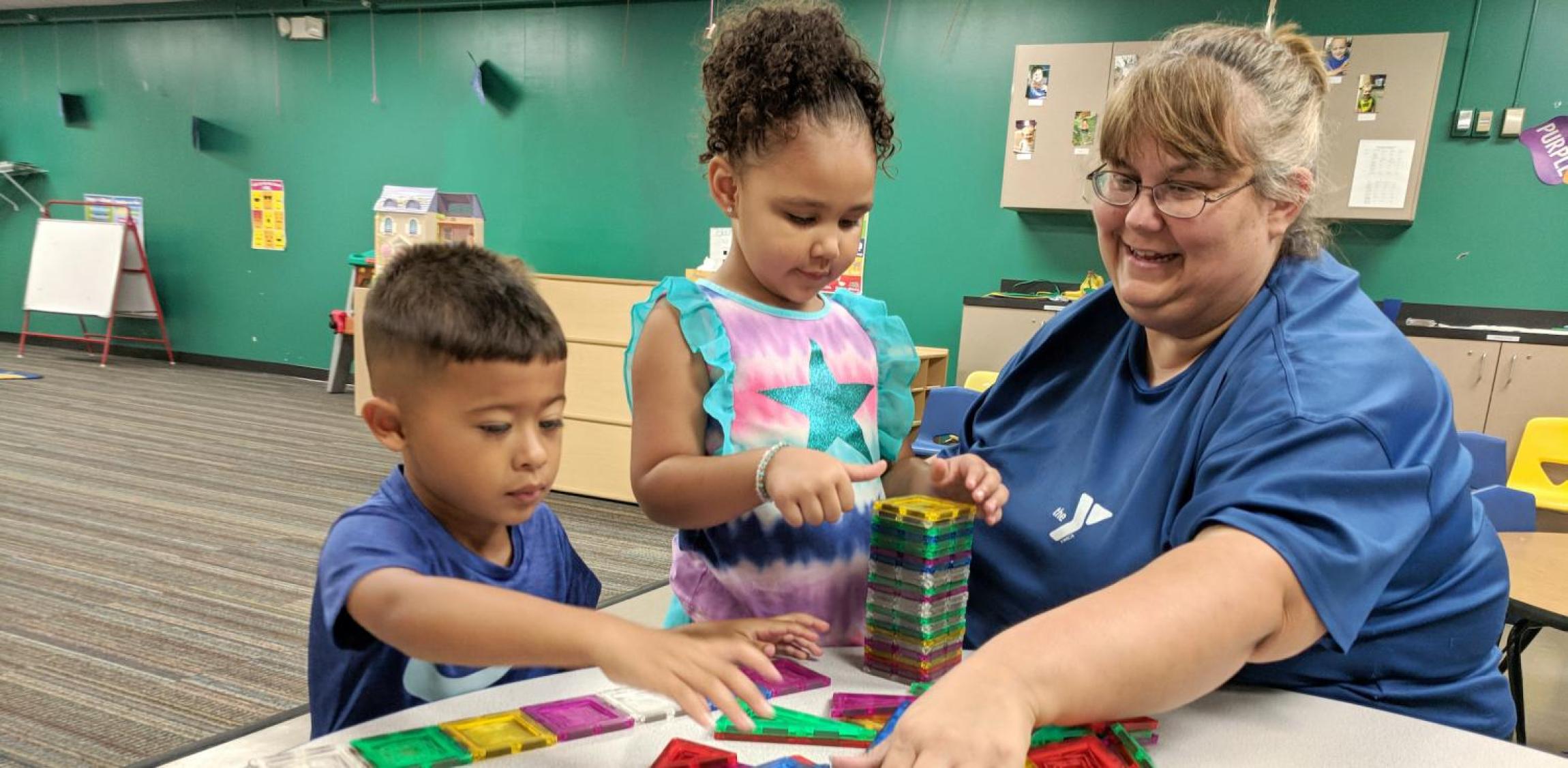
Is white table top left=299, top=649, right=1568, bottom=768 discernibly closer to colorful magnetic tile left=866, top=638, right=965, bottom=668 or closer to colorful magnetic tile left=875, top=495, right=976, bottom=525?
colorful magnetic tile left=866, top=638, right=965, bottom=668

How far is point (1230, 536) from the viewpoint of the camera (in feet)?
2.60

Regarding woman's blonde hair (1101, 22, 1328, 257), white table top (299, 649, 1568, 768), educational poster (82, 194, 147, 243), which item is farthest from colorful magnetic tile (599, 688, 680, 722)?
educational poster (82, 194, 147, 243)

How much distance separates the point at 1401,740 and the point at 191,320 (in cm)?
975

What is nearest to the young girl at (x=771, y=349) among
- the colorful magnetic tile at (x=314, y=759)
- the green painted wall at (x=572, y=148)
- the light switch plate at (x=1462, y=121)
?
the colorful magnetic tile at (x=314, y=759)

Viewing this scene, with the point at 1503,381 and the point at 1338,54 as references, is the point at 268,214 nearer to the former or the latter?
the point at 1338,54

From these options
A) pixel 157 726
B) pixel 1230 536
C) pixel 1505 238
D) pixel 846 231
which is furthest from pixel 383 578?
pixel 1505 238

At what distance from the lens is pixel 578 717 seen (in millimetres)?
816

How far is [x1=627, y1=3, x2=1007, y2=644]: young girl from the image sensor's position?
3.60 ft

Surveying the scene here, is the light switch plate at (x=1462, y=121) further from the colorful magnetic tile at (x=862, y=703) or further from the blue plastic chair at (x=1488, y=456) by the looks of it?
the colorful magnetic tile at (x=862, y=703)

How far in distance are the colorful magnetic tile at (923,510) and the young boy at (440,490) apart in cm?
14

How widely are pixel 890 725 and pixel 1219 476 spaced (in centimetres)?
40

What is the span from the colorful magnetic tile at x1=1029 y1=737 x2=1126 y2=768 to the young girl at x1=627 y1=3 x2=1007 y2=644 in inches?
13.1

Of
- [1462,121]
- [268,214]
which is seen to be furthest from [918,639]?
[268,214]

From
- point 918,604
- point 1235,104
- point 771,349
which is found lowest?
point 918,604
